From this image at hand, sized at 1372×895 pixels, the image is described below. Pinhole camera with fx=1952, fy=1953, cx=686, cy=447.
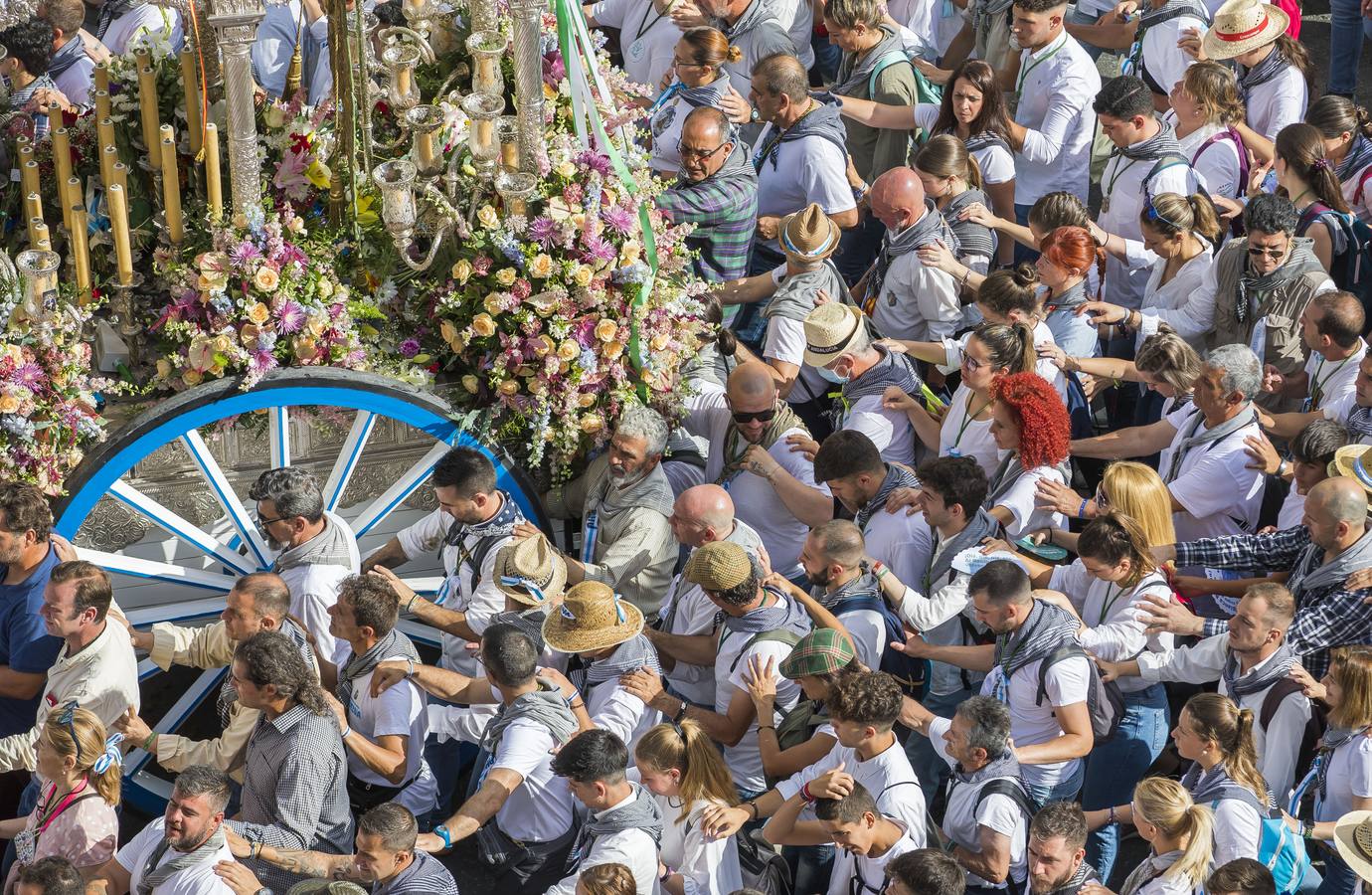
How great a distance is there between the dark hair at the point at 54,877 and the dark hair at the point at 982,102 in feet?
18.8

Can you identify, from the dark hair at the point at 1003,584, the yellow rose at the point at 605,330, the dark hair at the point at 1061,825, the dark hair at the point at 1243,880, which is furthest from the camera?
the yellow rose at the point at 605,330

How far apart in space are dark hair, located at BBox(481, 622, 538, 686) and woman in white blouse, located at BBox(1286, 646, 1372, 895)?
8.37 ft

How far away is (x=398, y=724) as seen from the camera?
6844 mm

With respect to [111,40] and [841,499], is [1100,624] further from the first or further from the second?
[111,40]

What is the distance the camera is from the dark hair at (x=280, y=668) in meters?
6.32

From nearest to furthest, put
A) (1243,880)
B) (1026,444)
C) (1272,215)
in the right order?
1. (1243,880)
2. (1026,444)
3. (1272,215)

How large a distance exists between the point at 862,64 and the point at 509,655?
15.9 feet

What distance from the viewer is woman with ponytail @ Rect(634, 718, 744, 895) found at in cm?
623

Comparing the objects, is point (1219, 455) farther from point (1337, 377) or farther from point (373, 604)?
point (373, 604)

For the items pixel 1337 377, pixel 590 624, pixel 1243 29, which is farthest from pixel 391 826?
pixel 1243 29

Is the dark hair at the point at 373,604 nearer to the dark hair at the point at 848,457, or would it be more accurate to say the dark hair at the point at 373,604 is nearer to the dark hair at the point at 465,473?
the dark hair at the point at 465,473

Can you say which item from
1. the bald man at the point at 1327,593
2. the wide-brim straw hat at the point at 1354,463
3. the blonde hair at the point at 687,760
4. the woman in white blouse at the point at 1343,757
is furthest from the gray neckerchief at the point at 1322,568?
the blonde hair at the point at 687,760

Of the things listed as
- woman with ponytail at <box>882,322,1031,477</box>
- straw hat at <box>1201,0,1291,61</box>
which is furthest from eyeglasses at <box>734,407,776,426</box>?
straw hat at <box>1201,0,1291,61</box>

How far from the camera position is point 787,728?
6.75 meters
